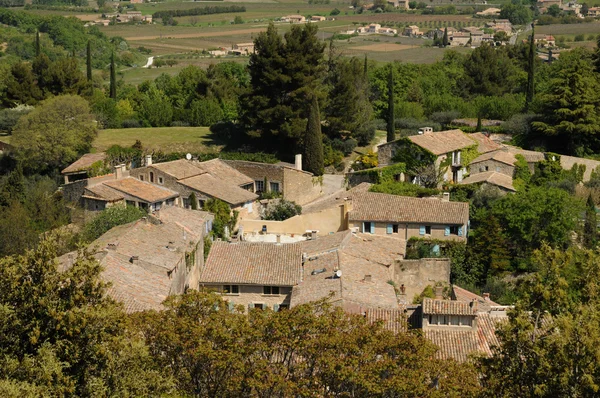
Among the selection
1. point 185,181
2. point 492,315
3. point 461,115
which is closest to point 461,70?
point 461,115

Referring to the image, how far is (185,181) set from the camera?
45875 mm

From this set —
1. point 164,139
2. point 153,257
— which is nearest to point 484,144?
point 164,139

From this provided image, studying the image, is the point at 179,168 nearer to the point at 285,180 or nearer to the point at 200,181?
the point at 200,181

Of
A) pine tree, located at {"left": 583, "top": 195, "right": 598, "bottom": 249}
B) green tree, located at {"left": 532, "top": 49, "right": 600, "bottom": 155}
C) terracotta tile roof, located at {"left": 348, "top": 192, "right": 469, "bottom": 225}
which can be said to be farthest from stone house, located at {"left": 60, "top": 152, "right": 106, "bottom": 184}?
green tree, located at {"left": 532, "top": 49, "right": 600, "bottom": 155}

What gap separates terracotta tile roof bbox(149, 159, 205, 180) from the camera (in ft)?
153

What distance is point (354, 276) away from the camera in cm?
3322

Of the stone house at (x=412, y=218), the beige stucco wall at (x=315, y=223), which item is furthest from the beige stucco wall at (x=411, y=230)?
the beige stucco wall at (x=315, y=223)

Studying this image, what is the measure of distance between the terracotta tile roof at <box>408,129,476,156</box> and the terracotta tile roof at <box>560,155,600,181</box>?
5.46m

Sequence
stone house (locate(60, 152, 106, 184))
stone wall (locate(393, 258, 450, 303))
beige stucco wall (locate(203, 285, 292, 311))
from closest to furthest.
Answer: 1. beige stucco wall (locate(203, 285, 292, 311))
2. stone wall (locate(393, 258, 450, 303))
3. stone house (locate(60, 152, 106, 184))

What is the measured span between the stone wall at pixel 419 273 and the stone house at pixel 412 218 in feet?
12.2

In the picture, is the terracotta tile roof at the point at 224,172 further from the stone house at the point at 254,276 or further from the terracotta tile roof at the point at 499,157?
the terracotta tile roof at the point at 499,157

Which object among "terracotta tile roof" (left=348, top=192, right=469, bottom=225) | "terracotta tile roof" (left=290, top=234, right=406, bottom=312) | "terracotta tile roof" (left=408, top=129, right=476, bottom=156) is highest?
"terracotta tile roof" (left=408, top=129, right=476, bottom=156)

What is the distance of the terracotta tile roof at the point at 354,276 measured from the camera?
30.6 m

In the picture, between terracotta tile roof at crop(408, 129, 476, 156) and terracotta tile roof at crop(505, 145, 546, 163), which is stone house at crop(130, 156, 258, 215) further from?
terracotta tile roof at crop(505, 145, 546, 163)
